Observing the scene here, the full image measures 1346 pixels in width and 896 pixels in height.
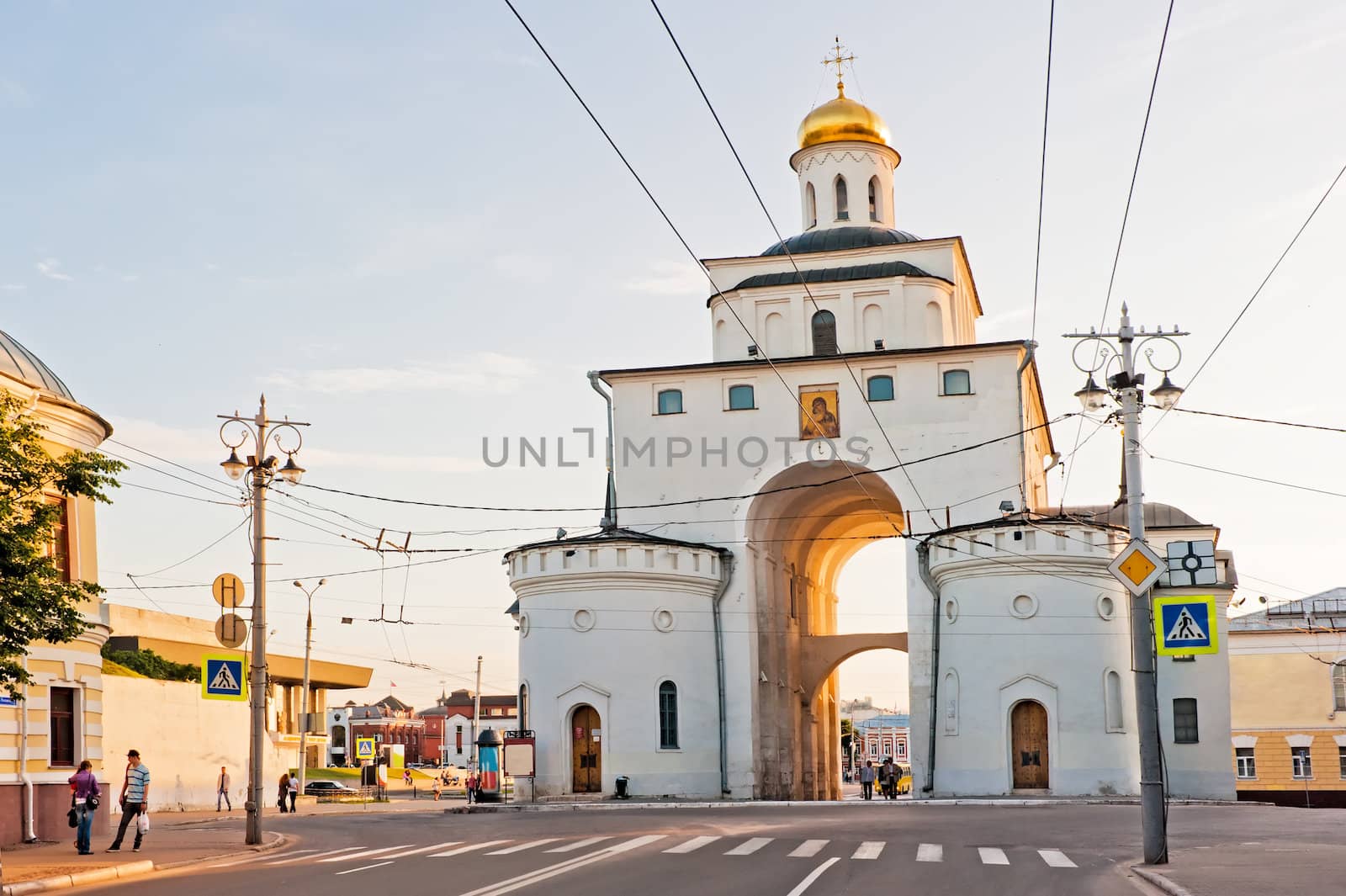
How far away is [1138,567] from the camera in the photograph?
57.9 ft

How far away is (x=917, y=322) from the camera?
45.8 meters

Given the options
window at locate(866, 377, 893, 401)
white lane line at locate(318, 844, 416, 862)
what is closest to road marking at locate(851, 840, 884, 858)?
white lane line at locate(318, 844, 416, 862)

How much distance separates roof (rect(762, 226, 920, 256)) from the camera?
4725cm

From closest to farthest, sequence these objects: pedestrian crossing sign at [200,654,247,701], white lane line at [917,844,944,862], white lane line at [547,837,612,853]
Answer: white lane line at [917,844,944,862], white lane line at [547,837,612,853], pedestrian crossing sign at [200,654,247,701]

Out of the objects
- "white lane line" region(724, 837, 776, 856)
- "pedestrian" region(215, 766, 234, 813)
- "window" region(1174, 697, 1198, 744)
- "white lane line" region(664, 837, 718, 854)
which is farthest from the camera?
"pedestrian" region(215, 766, 234, 813)

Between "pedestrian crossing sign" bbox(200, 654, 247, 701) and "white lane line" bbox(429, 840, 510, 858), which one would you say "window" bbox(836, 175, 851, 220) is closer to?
"white lane line" bbox(429, 840, 510, 858)


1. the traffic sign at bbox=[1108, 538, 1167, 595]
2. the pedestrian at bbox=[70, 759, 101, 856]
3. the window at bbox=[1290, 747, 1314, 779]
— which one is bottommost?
the window at bbox=[1290, 747, 1314, 779]

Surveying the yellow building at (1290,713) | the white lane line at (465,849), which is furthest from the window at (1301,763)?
the white lane line at (465,849)

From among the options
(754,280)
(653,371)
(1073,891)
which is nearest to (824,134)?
(754,280)

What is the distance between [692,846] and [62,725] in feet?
36.5

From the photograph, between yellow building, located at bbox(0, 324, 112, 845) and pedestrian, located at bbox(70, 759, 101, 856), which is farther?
yellow building, located at bbox(0, 324, 112, 845)

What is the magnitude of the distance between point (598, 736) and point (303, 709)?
14.2m

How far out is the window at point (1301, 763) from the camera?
5147cm

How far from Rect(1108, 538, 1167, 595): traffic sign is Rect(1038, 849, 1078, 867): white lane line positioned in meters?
3.31
